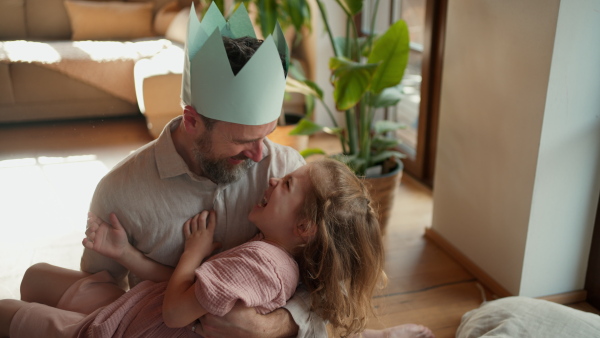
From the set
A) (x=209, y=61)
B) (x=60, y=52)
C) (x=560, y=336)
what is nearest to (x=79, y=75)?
(x=60, y=52)

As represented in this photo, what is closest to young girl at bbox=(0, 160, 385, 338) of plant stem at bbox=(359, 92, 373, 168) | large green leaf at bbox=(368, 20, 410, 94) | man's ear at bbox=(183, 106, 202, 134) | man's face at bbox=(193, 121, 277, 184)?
man's face at bbox=(193, 121, 277, 184)

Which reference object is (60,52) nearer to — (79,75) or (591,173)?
(79,75)

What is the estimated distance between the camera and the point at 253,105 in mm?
1350

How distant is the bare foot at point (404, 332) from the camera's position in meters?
1.93

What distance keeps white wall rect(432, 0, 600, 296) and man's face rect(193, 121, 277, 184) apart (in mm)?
1004

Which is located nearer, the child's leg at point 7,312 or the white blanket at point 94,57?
the white blanket at point 94,57

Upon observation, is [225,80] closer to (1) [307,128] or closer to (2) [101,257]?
(2) [101,257]

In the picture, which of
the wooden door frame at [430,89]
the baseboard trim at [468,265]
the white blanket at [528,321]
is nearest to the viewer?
the white blanket at [528,321]

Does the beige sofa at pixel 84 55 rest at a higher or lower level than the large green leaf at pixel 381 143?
higher

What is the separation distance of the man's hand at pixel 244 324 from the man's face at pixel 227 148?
1.05 ft

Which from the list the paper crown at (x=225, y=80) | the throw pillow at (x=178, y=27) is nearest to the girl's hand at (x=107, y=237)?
the paper crown at (x=225, y=80)

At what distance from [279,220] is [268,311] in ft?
0.70

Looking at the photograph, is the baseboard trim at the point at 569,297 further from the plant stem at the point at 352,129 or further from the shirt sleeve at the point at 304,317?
the shirt sleeve at the point at 304,317

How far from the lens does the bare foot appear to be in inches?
76.0
